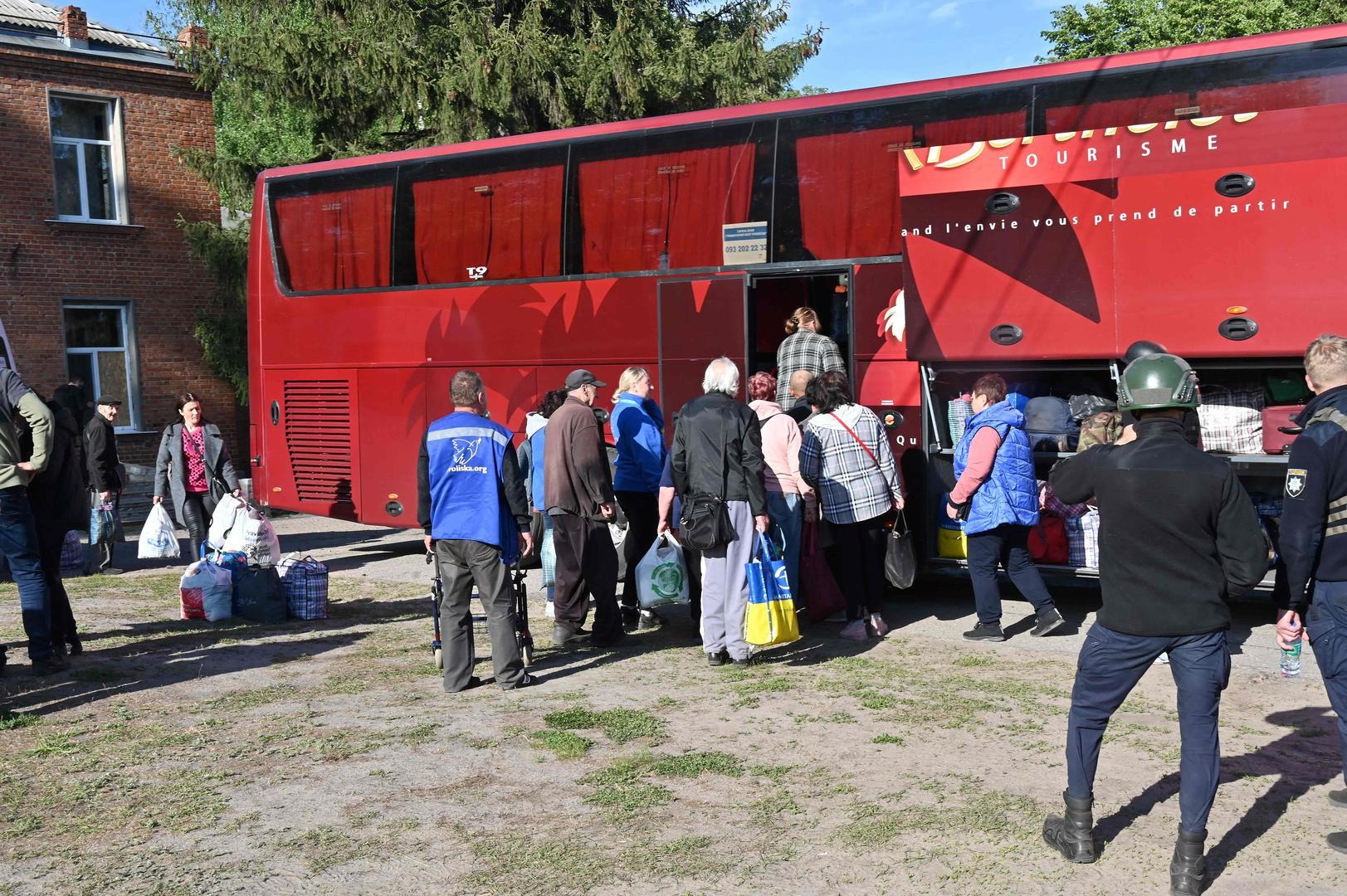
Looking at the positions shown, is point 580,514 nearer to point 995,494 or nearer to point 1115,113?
point 995,494

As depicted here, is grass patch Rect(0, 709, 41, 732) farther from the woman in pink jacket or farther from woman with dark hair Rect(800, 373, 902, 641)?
woman with dark hair Rect(800, 373, 902, 641)

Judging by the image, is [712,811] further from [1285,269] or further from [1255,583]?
[1285,269]

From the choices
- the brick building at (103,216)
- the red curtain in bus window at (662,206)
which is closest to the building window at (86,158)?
the brick building at (103,216)

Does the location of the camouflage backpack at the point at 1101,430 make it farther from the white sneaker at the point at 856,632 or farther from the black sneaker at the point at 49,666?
the black sneaker at the point at 49,666

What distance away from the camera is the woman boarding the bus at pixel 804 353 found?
942 centimetres

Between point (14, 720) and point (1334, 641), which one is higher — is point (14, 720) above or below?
below

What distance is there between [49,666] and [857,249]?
600cm

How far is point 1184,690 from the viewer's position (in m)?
4.19

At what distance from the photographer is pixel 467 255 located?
11781 mm

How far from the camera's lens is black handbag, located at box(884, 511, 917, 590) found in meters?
8.62

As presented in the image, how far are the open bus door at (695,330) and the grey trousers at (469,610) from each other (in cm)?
350

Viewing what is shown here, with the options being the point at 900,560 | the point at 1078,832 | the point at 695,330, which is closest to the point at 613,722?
the point at 1078,832

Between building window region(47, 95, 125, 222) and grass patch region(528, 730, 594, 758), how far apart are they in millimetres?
17201

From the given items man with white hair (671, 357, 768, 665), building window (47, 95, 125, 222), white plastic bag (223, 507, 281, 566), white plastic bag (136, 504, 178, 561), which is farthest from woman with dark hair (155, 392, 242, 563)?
building window (47, 95, 125, 222)
